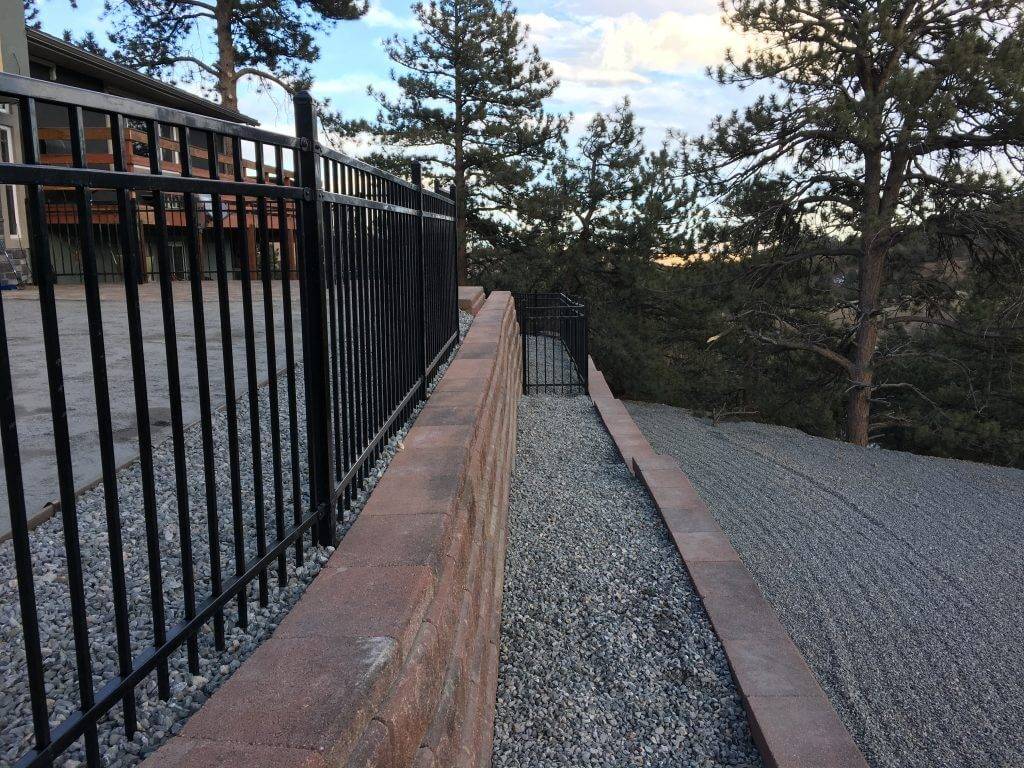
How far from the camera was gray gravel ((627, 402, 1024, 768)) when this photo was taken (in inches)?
183

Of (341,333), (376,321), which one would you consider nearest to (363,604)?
(341,333)

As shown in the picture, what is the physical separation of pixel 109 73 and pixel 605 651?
58.3 ft

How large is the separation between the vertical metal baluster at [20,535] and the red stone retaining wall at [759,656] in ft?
8.84

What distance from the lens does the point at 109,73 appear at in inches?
657

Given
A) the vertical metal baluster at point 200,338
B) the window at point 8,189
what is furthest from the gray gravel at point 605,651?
the window at point 8,189

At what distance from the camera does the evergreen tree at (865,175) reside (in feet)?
47.2

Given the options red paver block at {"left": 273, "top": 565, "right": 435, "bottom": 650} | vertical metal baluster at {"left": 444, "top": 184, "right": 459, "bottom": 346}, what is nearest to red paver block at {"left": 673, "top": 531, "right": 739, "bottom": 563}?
red paver block at {"left": 273, "top": 565, "right": 435, "bottom": 650}

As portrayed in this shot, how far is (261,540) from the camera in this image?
7.47 feet

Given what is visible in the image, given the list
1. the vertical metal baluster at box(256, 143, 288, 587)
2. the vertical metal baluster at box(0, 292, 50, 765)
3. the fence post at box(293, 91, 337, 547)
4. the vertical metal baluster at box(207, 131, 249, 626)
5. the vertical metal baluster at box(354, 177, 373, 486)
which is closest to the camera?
the vertical metal baluster at box(0, 292, 50, 765)

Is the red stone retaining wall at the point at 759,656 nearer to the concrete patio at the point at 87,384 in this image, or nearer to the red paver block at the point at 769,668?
the red paver block at the point at 769,668

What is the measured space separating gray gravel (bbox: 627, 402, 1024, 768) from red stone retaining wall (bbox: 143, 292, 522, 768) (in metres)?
2.65

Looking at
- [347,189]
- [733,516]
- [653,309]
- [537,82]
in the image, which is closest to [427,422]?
[347,189]

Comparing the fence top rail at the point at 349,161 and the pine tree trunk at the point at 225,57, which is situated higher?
the pine tree trunk at the point at 225,57

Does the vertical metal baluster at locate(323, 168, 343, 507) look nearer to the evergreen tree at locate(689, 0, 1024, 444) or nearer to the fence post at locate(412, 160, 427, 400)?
the fence post at locate(412, 160, 427, 400)
